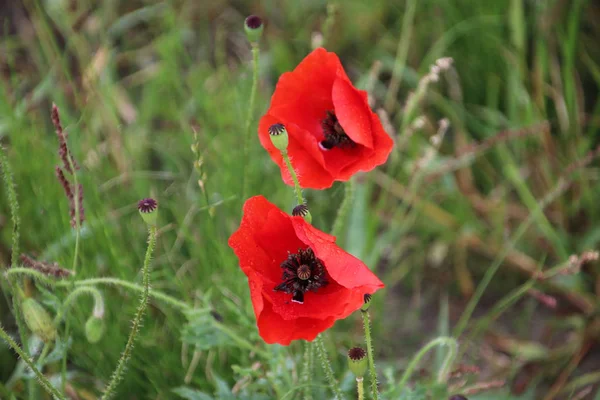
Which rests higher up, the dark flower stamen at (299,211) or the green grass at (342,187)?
the green grass at (342,187)

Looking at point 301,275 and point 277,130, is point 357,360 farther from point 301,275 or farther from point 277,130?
point 277,130

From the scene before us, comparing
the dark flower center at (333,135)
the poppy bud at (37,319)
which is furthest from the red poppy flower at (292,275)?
the poppy bud at (37,319)

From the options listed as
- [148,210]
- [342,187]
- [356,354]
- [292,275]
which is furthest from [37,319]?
[342,187]

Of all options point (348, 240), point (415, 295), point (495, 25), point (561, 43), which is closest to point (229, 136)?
point (348, 240)

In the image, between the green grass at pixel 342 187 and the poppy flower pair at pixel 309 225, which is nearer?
the poppy flower pair at pixel 309 225

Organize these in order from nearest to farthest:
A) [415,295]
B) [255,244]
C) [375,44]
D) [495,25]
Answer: [255,244], [415,295], [495,25], [375,44]

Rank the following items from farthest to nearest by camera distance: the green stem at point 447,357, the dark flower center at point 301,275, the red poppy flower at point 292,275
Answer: the green stem at point 447,357, the dark flower center at point 301,275, the red poppy flower at point 292,275

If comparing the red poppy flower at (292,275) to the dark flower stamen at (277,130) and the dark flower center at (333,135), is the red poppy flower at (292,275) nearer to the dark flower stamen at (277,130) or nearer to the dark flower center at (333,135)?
the dark flower stamen at (277,130)

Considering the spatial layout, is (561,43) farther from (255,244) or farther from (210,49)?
(255,244)
